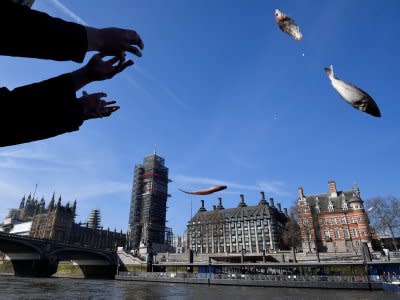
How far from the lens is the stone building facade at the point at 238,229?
282 feet

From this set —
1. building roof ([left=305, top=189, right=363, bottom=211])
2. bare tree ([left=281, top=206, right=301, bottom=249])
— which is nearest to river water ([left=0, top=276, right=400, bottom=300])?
bare tree ([left=281, top=206, right=301, bottom=249])

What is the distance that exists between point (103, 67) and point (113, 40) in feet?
0.90

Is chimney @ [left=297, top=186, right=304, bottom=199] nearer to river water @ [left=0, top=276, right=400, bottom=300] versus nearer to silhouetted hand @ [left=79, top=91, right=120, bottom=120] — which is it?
river water @ [left=0, top=276, right=400, bottom=300]

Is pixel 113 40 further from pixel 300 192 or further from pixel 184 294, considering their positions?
pixel 300 192

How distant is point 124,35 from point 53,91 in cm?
68

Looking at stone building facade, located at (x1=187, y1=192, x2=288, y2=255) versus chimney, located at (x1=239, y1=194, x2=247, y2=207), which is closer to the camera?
stone building facade, located at (x1=187, y1=192, x2=288, y2=255)

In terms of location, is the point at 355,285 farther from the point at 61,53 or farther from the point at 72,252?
the point at 72,252

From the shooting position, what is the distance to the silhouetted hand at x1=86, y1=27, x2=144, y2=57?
1.92 metres

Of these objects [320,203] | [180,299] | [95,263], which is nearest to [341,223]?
[320,203]

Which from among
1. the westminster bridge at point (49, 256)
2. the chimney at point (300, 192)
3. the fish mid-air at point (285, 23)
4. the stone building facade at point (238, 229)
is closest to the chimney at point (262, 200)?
the stone building facade at point (238, 229)

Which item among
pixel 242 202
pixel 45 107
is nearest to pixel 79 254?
pixel 242 202

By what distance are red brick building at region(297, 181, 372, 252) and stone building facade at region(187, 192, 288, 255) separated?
18.0 m

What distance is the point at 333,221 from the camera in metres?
66.7

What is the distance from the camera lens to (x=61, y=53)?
1777mm
